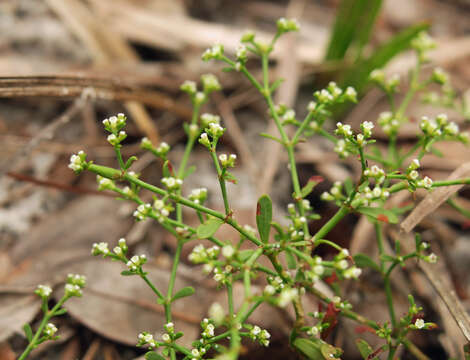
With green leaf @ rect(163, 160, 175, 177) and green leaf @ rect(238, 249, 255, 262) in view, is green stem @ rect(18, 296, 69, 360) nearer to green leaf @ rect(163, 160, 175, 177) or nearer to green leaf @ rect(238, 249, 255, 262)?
→ green leaf @ rect(163, 160, 175, 177)

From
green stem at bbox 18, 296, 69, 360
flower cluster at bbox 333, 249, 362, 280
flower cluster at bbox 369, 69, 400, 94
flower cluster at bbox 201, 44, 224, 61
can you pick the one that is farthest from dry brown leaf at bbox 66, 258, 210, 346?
flower cluster at bbox 369, 69, 400, 94

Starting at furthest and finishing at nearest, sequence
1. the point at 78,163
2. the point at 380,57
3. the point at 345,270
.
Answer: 1. the point at 380,57
2. the point at 78,163
3. the point at 345,270

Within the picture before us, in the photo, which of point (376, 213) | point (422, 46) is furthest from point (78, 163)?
point (422, 46)

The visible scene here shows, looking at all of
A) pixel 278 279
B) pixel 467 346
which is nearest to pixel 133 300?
pixel 278 279

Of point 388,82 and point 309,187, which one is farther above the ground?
point 388,82

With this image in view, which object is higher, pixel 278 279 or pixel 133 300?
pixel 278 279

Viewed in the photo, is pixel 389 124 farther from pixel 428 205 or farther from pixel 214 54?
pixel 214 54

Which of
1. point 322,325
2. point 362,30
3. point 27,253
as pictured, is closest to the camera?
point 322,325

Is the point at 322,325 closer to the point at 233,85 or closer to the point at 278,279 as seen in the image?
the point at 278,279
